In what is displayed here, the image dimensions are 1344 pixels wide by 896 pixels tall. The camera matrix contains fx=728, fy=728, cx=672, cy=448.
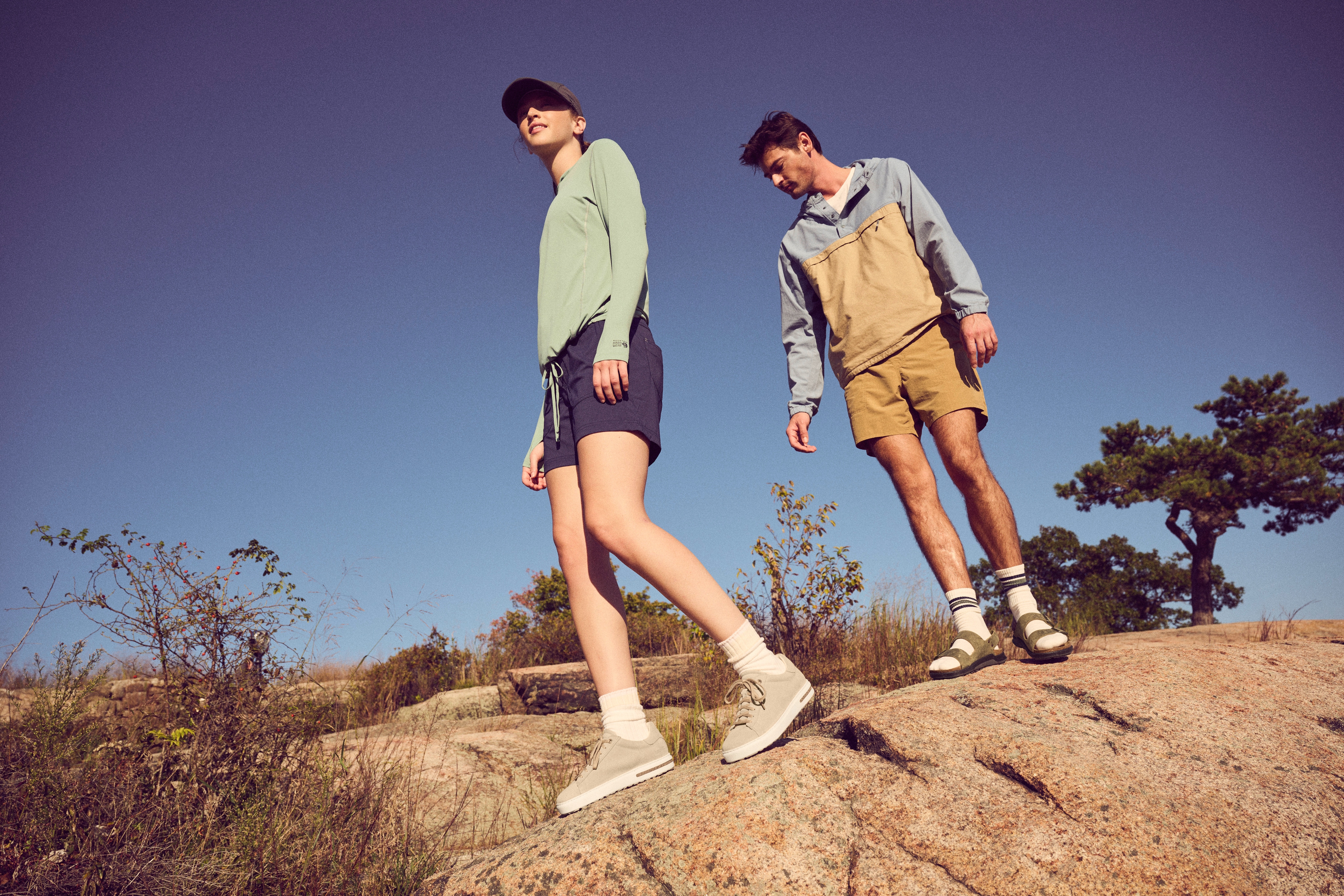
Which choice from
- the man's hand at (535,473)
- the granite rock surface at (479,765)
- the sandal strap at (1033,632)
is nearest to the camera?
the man's hand at (535,473)

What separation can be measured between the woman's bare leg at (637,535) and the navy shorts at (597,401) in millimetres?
44

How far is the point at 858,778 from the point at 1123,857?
23.3 inches

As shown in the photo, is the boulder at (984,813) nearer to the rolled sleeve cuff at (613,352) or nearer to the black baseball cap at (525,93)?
the rolled sleeve cuff at (613,352)

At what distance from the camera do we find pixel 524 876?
1.89m

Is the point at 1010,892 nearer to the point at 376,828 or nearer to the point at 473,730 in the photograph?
the point at 376,828

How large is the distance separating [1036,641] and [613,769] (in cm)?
174

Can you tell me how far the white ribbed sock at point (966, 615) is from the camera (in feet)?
9.45

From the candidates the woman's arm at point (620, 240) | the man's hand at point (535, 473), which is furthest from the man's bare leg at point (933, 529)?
the man's hand at point (535, 473)

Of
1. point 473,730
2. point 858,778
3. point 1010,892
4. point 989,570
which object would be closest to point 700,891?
point 858,778

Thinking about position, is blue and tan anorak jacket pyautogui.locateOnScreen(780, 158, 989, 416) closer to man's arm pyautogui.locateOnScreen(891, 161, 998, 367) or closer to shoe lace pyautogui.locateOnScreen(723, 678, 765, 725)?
man's arm pyautogui.locateOnScreen(891, 161, 998, 367)

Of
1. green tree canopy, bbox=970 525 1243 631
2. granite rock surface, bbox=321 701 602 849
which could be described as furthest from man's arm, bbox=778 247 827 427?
green tree canopy, bbox=970 525 1243 631

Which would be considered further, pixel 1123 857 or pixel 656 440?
pixel 656 440

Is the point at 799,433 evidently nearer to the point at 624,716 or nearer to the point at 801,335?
the point at 801,335

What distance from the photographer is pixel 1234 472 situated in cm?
1399
